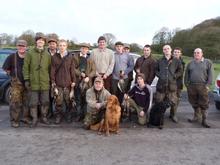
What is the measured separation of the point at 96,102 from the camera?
7961 mm

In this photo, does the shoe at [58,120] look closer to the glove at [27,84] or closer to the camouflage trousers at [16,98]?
the camouflage trousers at [16,98]

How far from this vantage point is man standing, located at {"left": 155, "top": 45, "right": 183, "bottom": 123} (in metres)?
8.54

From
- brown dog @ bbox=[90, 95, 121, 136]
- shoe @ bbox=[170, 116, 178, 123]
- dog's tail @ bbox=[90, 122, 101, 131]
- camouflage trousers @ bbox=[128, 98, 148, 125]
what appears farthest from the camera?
shoe @ bbox=[170, 116, 178, 123]

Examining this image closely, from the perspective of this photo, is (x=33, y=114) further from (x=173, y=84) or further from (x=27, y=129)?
(x=173, y=84)

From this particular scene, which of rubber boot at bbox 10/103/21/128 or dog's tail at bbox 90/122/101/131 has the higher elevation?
rubber boot at bbox 10/103/21/128

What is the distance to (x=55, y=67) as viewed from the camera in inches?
322

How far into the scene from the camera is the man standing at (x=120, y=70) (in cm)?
871

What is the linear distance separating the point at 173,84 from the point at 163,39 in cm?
5780

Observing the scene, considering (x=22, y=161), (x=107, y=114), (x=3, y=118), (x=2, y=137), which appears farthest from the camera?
(x=3, y=118)

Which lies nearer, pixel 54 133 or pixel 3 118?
pixel 54 133

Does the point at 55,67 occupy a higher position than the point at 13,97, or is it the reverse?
the point at 55,67

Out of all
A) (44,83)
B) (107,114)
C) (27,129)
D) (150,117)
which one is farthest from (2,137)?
(150,117)

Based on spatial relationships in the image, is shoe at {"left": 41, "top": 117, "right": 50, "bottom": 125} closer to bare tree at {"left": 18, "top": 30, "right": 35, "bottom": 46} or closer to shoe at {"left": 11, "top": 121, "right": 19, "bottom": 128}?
shoe at {"left": 11, "top": 121, "right": 19, "bottom": 128}

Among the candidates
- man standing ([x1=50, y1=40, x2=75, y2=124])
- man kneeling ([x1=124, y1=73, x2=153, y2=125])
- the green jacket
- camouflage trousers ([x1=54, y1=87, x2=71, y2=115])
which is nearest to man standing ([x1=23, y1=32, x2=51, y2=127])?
the green jacket
